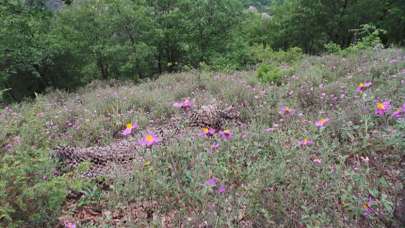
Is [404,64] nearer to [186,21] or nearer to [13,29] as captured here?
[186,21]

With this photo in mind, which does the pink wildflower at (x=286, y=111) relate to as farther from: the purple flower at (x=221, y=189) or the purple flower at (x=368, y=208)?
the purple flower at (x=368, y=208)

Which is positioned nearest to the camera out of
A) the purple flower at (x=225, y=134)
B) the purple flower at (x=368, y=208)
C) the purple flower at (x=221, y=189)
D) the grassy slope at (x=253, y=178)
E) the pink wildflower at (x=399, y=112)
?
the purple flower at (x=368, y=208)

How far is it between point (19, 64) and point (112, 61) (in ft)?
11.5

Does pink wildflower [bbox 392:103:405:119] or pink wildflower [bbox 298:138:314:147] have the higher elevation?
pink wildflower [bbox 392:103:405:119]

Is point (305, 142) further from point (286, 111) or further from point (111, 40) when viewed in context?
point (111, 40)

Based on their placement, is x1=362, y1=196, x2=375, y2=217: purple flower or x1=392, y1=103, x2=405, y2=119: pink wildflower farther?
x1=392, y1=103, x2=405, y2=119: pink wildflower

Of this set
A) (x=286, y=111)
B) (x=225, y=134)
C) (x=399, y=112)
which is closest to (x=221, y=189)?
(x=225, y=134)

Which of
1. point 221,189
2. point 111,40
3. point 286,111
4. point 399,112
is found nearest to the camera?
point 221,189

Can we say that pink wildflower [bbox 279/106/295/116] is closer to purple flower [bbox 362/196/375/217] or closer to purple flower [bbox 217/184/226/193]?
purple flower [bbox 217/184/226/193]

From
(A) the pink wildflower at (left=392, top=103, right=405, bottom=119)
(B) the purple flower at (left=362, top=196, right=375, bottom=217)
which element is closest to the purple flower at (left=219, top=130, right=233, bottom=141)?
(B) the purple flower at (left=362, top=196, right=375, bottom=217)

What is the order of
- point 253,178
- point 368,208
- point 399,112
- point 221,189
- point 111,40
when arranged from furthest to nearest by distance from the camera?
point 111,40, point 399,112, point 253,178, point 221,189, point 368,208

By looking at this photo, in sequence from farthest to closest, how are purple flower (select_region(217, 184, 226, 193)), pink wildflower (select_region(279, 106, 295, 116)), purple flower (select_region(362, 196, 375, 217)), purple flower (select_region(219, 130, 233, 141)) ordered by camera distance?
pink wildflower (select_region(279, 106, 295, 116)) < purple flower (select_region(219, 130, 233, 141)) < purple flower (select_region(217, 184, 226, 193)) < purple flower (select_region(362, 196, 375, 217))

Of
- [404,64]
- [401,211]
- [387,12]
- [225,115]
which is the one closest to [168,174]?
[225,115]

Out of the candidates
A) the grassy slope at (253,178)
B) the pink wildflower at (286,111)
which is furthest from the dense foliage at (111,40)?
the grassy slope at (253,178)
